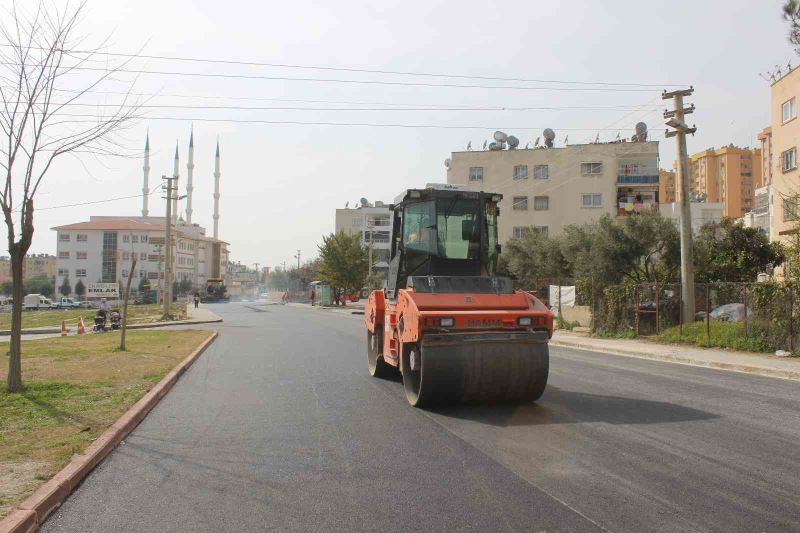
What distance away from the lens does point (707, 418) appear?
8.22 metres

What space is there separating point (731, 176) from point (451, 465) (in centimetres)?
13651

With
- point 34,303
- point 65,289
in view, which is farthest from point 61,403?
point 65,289

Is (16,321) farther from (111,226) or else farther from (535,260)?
(111,226)

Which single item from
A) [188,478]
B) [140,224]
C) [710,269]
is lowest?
[188,478]

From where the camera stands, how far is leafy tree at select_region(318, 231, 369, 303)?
66188 mm

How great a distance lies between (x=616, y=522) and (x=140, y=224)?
106 meters

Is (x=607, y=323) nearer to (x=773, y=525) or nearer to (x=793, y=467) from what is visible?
(x=793, y=467)

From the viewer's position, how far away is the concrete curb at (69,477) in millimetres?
4471

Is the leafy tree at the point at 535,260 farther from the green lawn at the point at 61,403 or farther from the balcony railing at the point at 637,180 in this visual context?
the green lawn at the point at 61,403

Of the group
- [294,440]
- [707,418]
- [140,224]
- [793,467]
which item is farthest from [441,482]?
[140,224]

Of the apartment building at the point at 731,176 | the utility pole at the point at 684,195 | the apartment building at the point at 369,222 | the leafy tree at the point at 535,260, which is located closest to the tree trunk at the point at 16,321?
the utility pole at the point at 684,195

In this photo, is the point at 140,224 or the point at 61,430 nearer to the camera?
the point at 61,430

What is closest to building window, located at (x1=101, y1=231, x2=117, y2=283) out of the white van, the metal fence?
the white van

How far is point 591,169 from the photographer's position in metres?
60.2
